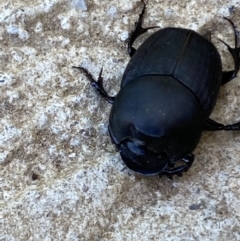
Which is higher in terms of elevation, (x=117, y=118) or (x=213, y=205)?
(x=117, y=118)

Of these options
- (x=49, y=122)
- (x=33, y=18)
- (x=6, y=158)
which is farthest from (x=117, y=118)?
(x=33, y=18)

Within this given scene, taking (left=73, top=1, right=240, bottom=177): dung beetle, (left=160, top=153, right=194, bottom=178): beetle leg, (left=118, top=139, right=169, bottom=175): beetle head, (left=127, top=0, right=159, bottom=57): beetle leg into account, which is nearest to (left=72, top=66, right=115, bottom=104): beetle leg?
(left=73, top=1, right=240, bottom=177): dung beetle

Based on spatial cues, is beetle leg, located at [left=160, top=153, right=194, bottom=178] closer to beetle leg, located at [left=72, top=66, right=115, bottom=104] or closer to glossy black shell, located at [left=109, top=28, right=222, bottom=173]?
glossy black shell, located at [left=109, top=28, right=222, bottom=173]

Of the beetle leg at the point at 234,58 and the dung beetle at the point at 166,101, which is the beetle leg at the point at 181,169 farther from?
the beetle leg at the point at 234,58

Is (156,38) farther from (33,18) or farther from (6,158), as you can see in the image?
(6,158)

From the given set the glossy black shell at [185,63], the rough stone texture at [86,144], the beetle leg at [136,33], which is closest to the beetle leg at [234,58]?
the rough stone texture at [86,144]

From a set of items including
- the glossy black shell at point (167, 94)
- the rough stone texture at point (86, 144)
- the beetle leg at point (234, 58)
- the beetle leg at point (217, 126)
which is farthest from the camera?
the beetle leg at point (234, 58)

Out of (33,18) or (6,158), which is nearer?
(6,158)

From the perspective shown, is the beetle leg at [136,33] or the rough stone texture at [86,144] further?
the beetle leg at [136,33]
